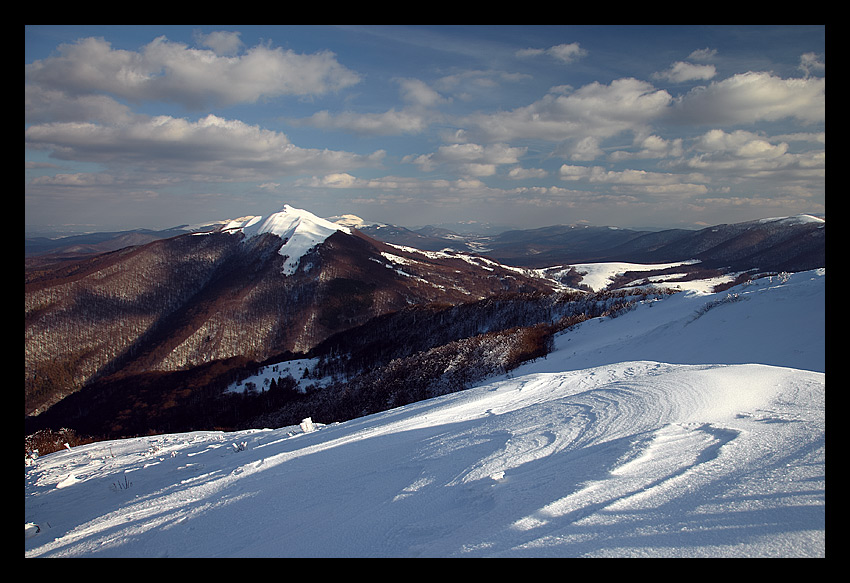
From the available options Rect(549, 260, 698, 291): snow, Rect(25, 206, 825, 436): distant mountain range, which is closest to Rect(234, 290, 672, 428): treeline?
Rect(25, 206, 825, 436): distant mountain range

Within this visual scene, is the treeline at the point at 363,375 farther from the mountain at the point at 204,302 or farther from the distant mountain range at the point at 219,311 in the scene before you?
the mountain at the point at 204,302

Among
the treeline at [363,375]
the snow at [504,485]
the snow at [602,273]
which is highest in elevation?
the snow at [602,273]

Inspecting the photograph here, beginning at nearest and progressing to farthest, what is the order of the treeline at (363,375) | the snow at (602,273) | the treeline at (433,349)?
the treeline at (433,349) < the treeline at (363,375) < the snow at (602,273)

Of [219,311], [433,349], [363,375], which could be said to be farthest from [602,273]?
[433,349]

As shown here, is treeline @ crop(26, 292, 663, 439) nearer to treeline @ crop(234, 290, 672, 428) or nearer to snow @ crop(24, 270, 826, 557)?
treeline @ crop(234, 290, 672, 428)

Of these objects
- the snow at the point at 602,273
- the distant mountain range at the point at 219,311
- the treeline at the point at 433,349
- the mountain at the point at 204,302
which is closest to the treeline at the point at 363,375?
the treeline at the point at 433,349

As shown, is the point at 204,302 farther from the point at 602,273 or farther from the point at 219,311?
the point at 602,273

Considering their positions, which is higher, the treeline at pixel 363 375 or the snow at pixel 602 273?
the snow at pixel 602 273
